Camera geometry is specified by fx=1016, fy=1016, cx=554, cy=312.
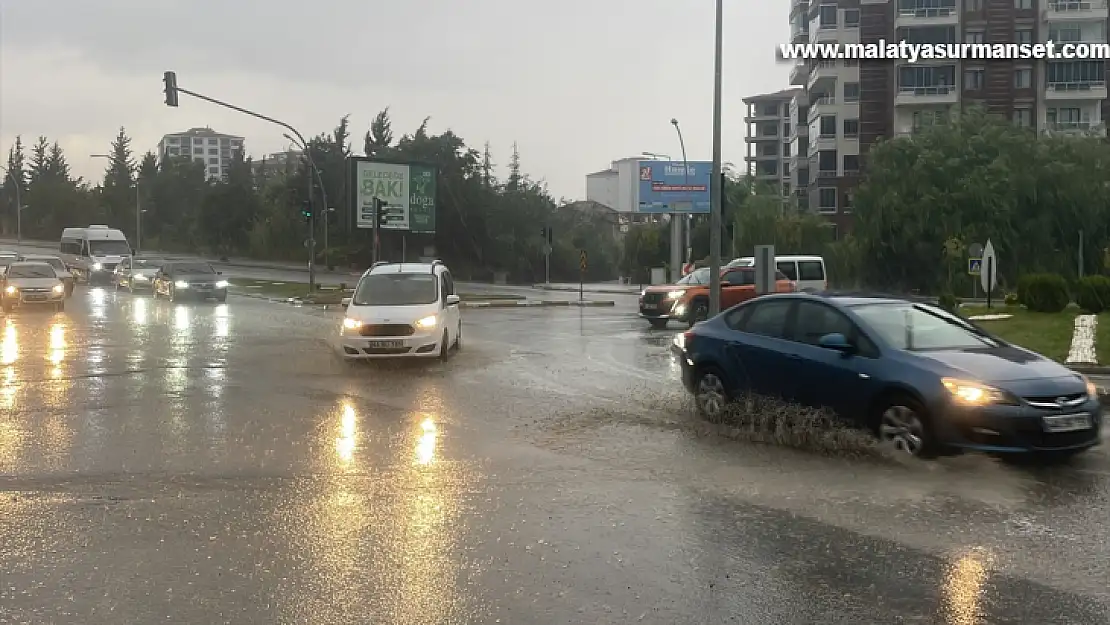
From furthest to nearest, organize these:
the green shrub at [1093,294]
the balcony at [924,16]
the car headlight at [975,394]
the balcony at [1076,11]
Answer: the balcony at [924,16] < the balcony at [1076,11] < the green shrub at [1093,294] < the car headlight at [975,394]

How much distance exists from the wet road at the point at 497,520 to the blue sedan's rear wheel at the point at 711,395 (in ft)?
0.74

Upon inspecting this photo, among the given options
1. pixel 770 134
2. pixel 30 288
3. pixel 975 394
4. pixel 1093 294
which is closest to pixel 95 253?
pixel 30 288

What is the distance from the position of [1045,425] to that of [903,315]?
1.78m

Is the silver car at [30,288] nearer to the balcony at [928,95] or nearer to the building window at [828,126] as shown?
the balcony at [928,95]

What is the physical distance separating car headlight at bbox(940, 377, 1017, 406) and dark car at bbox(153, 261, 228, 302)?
108ft

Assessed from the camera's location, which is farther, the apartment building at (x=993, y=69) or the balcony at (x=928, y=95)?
the balcony at (x=928, y=95)

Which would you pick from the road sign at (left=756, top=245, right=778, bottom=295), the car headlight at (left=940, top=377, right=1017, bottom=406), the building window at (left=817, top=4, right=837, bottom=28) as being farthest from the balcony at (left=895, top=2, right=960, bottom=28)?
the car headlight at (left=940, top=377, right=1017, bottom=406)

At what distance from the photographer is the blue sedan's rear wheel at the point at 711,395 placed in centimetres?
1029

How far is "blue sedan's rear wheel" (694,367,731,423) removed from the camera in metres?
10.3

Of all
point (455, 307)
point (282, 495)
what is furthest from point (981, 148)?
point (282, 495)

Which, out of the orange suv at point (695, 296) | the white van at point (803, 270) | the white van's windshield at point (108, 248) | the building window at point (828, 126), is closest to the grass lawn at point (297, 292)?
the white van's windshield at point (108, 248)

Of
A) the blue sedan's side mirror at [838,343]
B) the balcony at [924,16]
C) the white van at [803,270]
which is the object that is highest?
the balcony at [924,16]

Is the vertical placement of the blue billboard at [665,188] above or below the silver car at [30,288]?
above

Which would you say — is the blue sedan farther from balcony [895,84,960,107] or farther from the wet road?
balcony [895,84,960,107]
